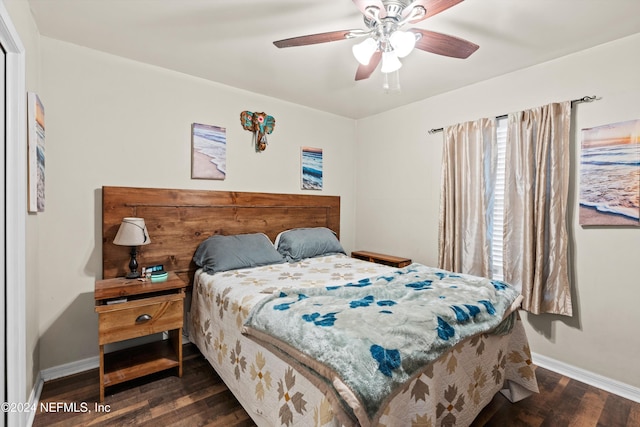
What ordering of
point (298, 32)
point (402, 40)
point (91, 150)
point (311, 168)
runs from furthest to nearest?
point (311, 168), point (91, 150), point (298, 32), point (402, 40)

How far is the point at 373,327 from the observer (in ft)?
4.49

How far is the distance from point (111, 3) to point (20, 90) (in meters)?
0.71

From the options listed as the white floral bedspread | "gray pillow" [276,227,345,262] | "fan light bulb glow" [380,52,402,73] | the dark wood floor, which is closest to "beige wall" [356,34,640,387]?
the dark wood floor

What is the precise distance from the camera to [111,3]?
1.82 meters

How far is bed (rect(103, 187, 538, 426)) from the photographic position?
128 cm

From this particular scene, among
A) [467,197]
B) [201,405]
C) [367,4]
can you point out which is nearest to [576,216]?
[467,197]

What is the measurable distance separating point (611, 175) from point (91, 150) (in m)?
3.79

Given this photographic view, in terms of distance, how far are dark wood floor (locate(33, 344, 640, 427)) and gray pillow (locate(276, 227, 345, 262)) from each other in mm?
1246

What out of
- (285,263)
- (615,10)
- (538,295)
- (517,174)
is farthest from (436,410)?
(615,10)

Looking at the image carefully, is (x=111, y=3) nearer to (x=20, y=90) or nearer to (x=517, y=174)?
(x=20, y=90)

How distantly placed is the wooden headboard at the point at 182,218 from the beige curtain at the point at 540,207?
7.09 feet

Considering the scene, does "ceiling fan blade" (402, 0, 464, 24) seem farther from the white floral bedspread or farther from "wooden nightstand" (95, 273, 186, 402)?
"wooden nightstand" (95, 273, 186, 402)

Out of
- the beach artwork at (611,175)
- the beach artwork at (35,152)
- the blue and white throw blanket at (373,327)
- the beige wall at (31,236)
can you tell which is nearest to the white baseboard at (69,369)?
the beige wall at (31,236)

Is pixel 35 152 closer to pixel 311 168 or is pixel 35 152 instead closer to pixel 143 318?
pixel 143 318
